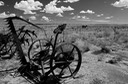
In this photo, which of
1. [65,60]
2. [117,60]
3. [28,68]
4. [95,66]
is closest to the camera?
[65,60]

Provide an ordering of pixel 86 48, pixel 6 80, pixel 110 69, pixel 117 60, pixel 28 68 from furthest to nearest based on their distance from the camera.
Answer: pixel 86 48 → pixel 117 60 → pixel 110 69 → pixel 6 80 → pixel 28 68

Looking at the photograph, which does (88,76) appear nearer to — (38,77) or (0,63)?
(38,77)

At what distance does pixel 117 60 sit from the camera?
271 inches

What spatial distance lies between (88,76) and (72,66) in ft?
4.31

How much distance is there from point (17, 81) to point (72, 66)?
2532mm

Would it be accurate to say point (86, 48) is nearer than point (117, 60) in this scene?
No

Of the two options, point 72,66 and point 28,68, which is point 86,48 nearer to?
point 72,66

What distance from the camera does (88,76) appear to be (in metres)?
5.02

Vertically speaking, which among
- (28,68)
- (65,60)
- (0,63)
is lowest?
(0,63)

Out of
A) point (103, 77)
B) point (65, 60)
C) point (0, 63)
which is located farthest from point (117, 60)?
point (0, 63)

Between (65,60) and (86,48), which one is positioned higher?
(65,60)

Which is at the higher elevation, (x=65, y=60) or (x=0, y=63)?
(x=65, y=60)

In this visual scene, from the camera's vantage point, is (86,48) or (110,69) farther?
(86,48)

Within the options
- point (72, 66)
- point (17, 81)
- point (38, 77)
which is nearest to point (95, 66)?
point (72, 66)
